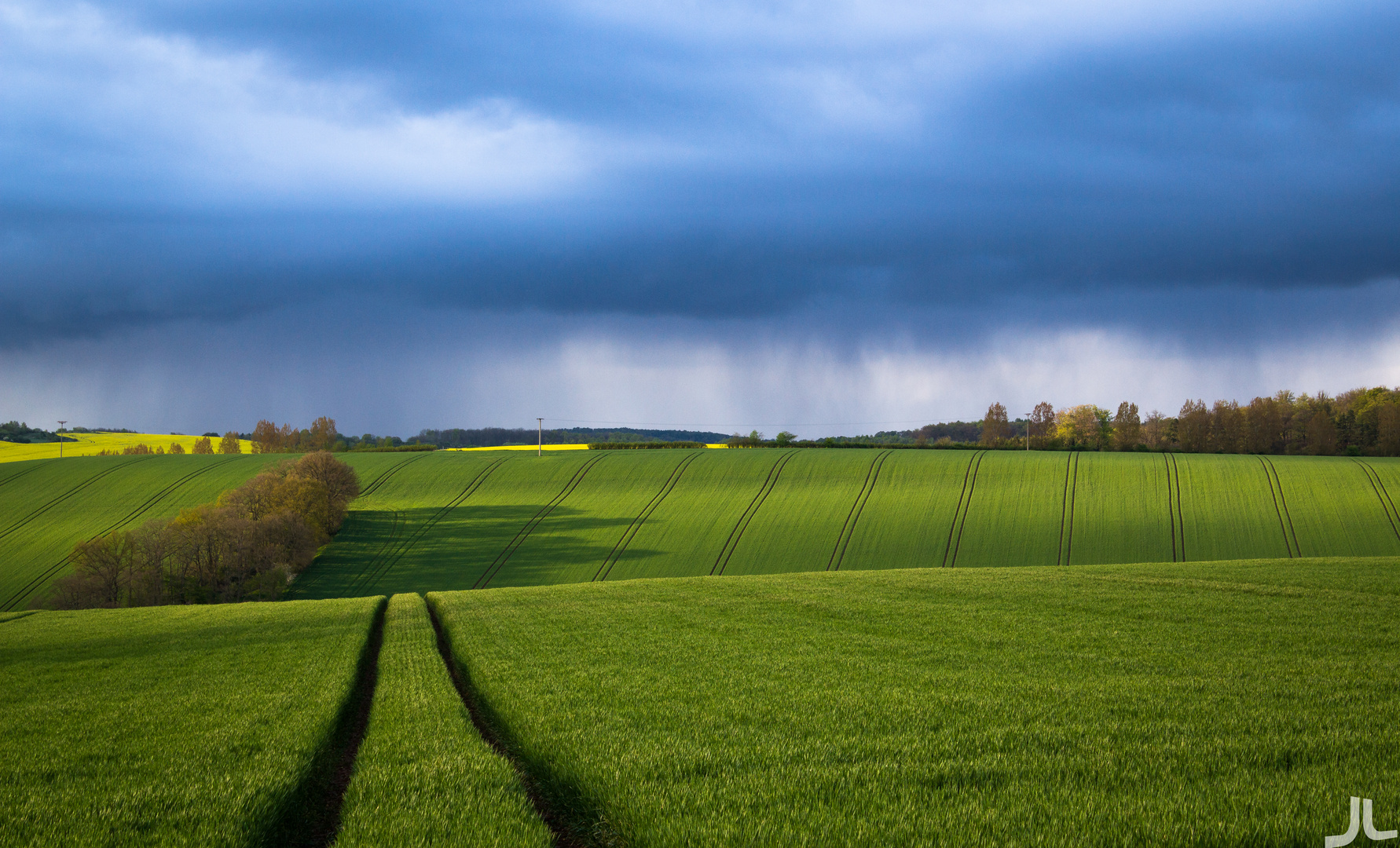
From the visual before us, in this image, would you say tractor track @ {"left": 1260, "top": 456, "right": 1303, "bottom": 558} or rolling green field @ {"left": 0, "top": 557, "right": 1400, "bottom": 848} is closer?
rolling green field @ {"left": 0, "top": 557, "right": 1400, "bottom": 848}

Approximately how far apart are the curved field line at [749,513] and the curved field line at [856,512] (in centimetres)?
800

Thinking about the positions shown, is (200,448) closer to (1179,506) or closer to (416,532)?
(416,532)

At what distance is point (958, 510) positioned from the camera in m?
65.2

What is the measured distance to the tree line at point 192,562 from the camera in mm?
51312

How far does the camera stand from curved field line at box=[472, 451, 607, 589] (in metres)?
56.1

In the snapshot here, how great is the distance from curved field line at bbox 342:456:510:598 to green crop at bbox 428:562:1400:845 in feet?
127

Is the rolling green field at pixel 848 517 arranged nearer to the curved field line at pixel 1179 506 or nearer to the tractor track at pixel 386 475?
the curved field line at pixel 1179 506

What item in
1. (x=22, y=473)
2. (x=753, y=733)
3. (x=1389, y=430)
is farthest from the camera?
(x=1389, y=430)

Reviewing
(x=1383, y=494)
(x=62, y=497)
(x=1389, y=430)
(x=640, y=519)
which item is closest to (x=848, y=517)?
(x=640, y=519)

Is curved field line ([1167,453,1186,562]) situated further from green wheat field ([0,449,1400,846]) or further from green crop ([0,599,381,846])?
green crop ([0,599,381,846])

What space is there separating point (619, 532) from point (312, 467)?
33.5 meters

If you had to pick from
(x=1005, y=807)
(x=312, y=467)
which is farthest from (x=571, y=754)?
(x=312, y=467)

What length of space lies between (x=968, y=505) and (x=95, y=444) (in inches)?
7564

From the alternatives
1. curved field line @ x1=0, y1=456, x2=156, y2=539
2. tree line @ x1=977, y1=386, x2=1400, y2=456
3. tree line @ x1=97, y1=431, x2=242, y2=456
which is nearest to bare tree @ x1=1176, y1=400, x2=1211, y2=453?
tree line @ x1=977, y1=386, x2=1400, y2=456
